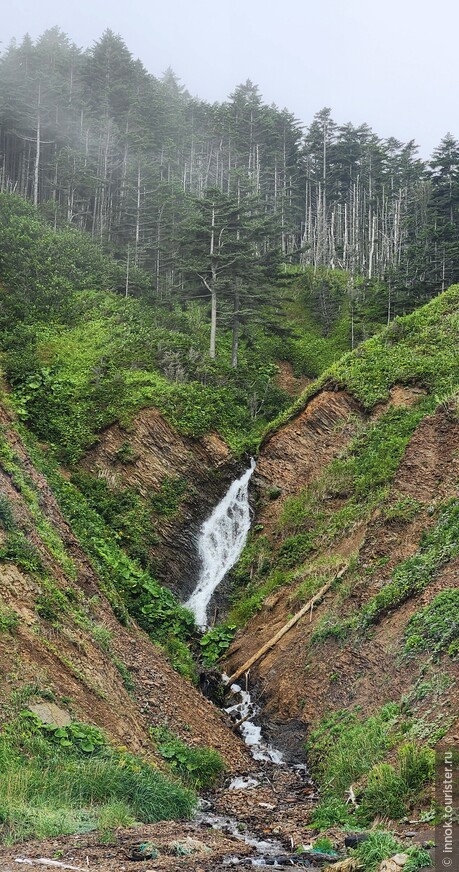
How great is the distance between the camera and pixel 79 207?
53656 millimetres

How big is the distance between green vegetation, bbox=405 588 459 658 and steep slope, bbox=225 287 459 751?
41 millimetres

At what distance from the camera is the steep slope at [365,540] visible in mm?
13977

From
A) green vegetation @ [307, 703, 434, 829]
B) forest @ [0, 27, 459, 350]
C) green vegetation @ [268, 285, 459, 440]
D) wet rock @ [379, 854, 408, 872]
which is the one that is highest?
forest @ [0, 27, 459, 350]

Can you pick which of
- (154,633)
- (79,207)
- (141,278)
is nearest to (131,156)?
(79,207)

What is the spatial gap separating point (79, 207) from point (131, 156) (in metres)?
7.28

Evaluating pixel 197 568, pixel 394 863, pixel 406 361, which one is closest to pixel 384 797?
pixel 394 863

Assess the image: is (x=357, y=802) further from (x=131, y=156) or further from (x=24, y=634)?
(x=131, y=156)

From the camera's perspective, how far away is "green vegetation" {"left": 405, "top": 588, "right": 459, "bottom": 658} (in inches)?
492

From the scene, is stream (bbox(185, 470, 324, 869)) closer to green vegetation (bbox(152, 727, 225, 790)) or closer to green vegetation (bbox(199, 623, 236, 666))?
green vegetation (bbox(152, 727, 225, 790))

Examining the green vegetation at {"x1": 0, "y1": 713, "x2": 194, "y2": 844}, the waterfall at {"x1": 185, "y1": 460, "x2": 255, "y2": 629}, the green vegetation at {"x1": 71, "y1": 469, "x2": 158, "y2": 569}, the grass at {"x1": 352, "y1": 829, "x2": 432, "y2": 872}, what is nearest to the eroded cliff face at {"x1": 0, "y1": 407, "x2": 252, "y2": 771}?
Result: the green vegetation at {"x1": 0, "y1": 713, "x2": 194, "y2": 844}

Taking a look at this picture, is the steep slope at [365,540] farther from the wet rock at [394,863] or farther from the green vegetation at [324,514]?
the wet rock at [394,863]

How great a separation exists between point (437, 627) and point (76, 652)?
6934mm

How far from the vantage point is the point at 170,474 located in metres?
24.7

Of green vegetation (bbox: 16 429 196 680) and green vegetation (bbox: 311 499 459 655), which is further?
green vegetation (bbox: 16 429 196 680)
